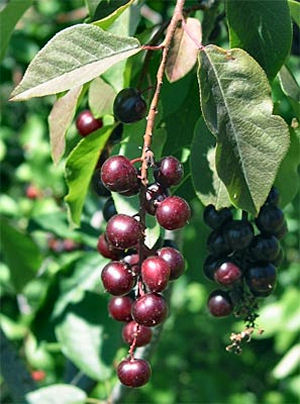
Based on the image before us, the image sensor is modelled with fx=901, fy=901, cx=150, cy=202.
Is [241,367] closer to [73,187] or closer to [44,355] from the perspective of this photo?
[44,355]

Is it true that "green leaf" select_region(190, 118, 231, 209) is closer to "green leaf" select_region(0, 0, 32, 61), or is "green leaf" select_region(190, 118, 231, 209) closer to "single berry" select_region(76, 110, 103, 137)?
"single berry" select_region(76, 110, 103, 137)

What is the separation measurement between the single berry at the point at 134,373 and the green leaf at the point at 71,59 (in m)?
0.35

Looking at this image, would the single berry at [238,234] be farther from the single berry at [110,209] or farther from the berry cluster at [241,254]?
the single berry at [110,209]

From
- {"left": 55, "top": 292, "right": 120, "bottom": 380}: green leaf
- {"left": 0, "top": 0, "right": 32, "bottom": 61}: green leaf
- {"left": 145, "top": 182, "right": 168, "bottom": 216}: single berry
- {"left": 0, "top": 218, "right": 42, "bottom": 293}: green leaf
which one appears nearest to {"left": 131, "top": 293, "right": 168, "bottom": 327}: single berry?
{"left": 145, "top": 182, "right": 168, "bottom": 216}: single berry

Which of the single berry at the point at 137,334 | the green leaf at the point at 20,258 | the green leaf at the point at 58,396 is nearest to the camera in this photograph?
the single berry at the point at 137,334

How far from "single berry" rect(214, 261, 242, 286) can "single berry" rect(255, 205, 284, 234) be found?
3.0 inches

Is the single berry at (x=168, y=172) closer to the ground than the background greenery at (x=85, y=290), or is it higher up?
higher up

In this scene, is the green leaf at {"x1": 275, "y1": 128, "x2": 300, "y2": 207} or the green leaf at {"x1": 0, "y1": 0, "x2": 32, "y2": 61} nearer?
the green leaf at {"x1": 275, "y1": 128, "x2": 300, "y2": 207}

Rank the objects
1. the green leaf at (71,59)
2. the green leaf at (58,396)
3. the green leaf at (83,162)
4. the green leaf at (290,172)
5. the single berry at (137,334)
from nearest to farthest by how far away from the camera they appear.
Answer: the green leaf at (71,59) < the single berry at (137,334) < the green leaf at (290,172) < the green leaf at (83,162) < the green leaf at (58,396)

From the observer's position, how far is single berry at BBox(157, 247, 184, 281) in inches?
43.5

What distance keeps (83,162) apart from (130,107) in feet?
0.72

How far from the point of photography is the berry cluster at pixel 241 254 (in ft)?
4.20

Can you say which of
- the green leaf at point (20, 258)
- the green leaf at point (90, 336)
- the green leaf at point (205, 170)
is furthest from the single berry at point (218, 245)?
the green leaf at point (20, 258)

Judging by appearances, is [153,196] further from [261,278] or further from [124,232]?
[261,278]
